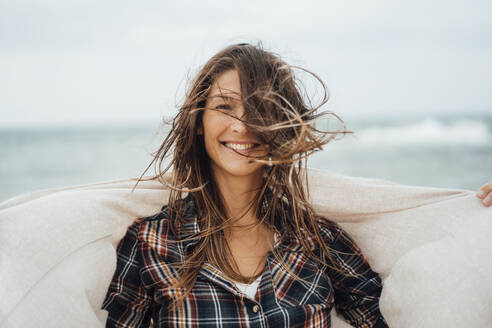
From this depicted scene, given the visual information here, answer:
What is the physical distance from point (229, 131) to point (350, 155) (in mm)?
12878

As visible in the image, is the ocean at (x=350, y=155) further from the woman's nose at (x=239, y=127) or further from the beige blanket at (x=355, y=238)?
the woman's nose at (x=239, y=127)

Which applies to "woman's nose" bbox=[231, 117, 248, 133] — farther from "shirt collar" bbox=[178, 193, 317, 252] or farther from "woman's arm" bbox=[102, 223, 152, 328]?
"woman's arm" bbox=[102, 223, 152, 328]

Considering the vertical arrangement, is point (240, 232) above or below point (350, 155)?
above

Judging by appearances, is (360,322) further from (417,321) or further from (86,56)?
(86,56)

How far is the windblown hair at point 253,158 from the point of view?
4.61ft

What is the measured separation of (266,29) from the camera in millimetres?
9727

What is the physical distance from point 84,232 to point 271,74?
82 centimetres

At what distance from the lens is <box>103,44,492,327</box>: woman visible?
1.40 metres

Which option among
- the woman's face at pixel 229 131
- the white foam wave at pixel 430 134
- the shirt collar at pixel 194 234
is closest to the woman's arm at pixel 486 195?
the shirt collar at pixel 194 234

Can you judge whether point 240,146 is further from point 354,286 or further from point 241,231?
point 354,286

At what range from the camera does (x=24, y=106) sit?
15445 millimetres

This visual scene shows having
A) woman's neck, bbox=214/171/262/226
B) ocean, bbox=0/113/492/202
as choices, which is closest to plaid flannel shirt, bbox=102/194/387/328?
woman's neck, bbox=214/171/262/226

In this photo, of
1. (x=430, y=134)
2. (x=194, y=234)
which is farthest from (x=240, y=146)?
(x=430, y=134)

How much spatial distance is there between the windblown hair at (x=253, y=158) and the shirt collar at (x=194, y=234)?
0.02 meters
